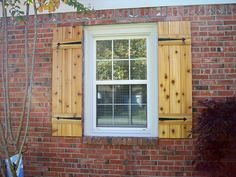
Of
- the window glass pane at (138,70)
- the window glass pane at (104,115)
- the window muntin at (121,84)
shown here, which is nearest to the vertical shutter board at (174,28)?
the window muntin at (121,84)

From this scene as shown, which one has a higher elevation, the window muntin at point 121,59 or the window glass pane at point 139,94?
the window muntin at point 121,59

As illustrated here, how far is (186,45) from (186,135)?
136cm

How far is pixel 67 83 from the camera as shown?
4977 millimetres

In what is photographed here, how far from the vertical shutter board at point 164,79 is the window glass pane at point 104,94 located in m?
0.84

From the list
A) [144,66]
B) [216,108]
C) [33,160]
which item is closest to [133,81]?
[144,66]

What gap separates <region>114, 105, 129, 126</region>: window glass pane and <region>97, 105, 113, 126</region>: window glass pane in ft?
0.32

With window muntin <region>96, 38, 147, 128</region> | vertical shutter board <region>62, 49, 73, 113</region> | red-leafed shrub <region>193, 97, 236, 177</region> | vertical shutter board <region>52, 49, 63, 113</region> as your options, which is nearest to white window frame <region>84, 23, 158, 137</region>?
window muntin <region>96, 38, 147, 128</region>

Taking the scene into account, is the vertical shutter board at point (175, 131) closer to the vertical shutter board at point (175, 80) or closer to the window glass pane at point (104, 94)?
the vertical shutter board at point (175, 80)

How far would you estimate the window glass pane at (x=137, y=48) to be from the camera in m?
4.96

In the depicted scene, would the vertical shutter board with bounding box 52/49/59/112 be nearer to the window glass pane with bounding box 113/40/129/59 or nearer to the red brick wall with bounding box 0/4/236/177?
the red brick wall with bounding box 0/4/236/177

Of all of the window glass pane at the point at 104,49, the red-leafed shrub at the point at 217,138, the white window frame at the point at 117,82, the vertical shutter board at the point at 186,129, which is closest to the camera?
the red-leafed shrub at the point at 217,138

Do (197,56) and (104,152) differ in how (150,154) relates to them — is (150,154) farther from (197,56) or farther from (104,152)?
(197,56)

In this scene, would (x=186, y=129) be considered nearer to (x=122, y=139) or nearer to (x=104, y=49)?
(x=122, y=139)

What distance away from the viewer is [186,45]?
4.68 meters
